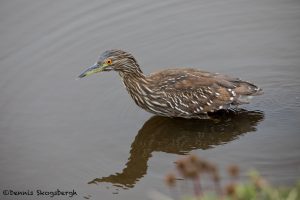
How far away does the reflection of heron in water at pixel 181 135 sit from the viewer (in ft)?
31.0

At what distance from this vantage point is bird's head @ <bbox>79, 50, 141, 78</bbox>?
9.78 metres

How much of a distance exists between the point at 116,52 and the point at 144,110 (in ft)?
4.55

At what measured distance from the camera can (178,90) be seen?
10.1 m

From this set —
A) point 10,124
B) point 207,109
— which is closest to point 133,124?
point 207,109

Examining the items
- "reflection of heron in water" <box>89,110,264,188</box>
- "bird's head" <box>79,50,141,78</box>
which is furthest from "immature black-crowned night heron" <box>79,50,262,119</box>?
"reflection of heron in water" <box>89,110,264,188</box>

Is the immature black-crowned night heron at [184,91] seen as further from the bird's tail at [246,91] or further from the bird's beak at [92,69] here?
the bird's beak at [92,69]

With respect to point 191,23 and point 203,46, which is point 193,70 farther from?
point 191,23

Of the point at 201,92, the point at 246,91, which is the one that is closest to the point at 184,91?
the point at 201,92

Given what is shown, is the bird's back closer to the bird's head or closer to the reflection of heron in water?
the reflection of heron in water

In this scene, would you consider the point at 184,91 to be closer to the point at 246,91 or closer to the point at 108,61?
the point at 246,91

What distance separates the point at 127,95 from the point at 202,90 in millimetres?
1627

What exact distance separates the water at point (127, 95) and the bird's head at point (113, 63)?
95cm

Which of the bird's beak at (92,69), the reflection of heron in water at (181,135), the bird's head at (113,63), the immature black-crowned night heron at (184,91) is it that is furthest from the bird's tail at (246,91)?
the bird's beak at (92,69)

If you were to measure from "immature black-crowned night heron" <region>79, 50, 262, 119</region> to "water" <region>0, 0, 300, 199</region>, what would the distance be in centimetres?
32
